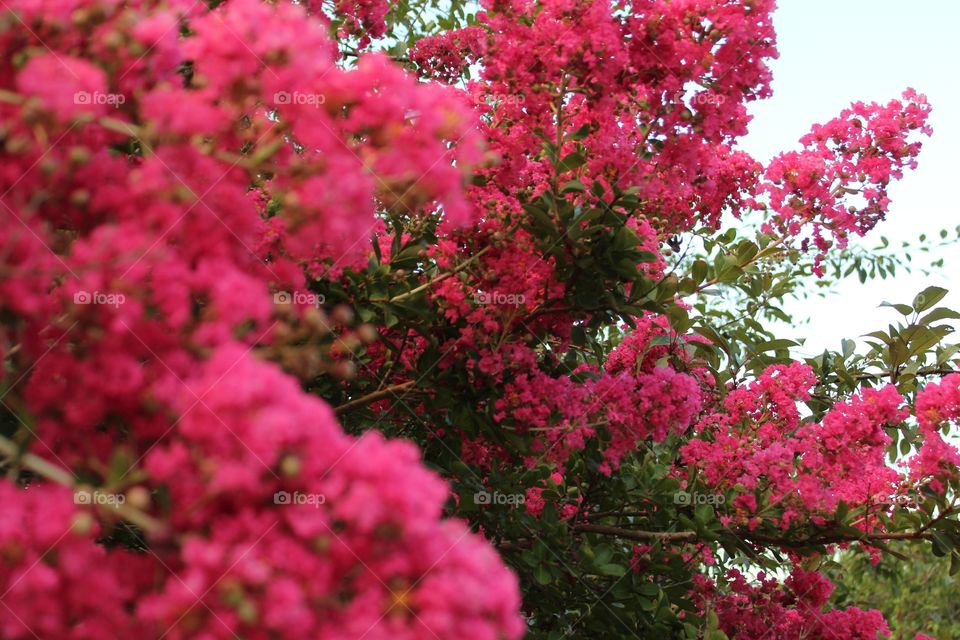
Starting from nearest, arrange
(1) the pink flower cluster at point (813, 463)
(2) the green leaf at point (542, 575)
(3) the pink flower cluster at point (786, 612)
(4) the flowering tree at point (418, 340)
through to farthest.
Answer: (4) the flowering tree at point (418, 340), (2) the green leaf at point (542, 575), (1) the pink flower cluster at point (813, 463), (3) the pink flower cluster at point (786, 612)

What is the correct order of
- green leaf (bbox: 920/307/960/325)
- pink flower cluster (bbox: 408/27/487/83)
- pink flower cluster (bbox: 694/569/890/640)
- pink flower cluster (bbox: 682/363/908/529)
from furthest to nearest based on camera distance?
pink flower cluster (bbox: 408/27/487/83), green leaf (bbox: 920/307/960/325), pink flower cluster (bbox: 694/569/890/640), pink flower cluster (bbox: 682/363/908/529)

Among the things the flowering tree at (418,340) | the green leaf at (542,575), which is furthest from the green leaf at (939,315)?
the green leaf at (542,575)

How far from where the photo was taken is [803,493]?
349 cm

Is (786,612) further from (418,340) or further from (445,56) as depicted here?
(445,56)

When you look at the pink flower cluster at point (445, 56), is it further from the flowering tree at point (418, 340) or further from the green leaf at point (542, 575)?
the green leaf at point (542, 575)

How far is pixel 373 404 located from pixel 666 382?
1.16m

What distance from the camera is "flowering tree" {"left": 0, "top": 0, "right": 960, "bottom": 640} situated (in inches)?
56.6

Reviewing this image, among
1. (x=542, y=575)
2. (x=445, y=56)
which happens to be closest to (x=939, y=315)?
(x=542, y=575)

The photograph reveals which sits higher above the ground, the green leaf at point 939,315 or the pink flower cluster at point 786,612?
the green leaf at point 939,315

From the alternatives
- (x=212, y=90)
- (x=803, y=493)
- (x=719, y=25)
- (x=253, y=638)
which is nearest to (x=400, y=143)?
(x=212, y=90)

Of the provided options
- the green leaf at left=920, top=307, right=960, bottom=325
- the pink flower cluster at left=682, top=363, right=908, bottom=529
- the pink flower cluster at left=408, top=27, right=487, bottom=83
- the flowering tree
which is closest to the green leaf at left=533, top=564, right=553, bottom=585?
the flowering tree

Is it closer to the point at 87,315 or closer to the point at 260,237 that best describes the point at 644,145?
the point at 260,237

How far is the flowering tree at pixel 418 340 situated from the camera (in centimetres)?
144

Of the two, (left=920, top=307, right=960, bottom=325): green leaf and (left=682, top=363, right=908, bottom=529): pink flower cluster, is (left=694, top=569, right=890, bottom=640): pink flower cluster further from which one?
(left=920, top=307, right=960, bottom=325): green leaf
